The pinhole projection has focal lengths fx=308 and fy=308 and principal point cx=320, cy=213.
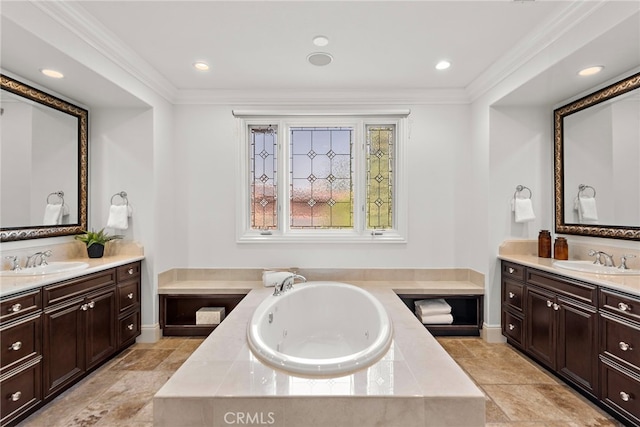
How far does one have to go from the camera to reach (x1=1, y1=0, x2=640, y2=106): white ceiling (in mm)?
1873

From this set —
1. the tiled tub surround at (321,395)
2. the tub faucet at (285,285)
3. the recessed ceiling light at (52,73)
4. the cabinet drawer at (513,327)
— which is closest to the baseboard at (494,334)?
the cabinet drawer at (513,327)

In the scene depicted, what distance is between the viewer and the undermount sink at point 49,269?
2004 millimetres

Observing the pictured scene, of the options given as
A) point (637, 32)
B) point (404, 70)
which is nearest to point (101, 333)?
point (404, 70)

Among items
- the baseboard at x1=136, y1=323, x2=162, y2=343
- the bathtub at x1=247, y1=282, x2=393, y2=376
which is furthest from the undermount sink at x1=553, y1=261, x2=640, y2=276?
the baseboard at x1=136, y1=323, x2=162, y2=343

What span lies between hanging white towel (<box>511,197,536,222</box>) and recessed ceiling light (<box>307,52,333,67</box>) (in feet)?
6.97

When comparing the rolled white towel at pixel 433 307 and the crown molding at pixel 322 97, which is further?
the crown molding at pixel 322 97

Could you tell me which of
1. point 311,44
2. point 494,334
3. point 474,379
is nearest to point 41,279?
point 311,44

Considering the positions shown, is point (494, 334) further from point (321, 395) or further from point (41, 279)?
point (41, 279)

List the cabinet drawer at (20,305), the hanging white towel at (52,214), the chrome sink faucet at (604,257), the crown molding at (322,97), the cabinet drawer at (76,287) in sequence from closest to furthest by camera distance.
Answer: the cabinet drawer at (20,305) → the cabinet drawer at (76,287) → the chrome sink faucet at (604,257) → the hanging white towel at (52,214) → the crown molding at (322,97)

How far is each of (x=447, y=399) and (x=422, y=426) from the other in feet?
0.48

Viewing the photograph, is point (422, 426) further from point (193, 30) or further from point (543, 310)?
point (193, 30)

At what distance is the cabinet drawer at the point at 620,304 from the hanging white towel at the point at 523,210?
105cm

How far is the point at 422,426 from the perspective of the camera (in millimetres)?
1237

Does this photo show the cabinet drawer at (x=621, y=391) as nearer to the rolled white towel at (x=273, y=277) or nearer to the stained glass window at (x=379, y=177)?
the stained glass window at (x=379, y=177)
